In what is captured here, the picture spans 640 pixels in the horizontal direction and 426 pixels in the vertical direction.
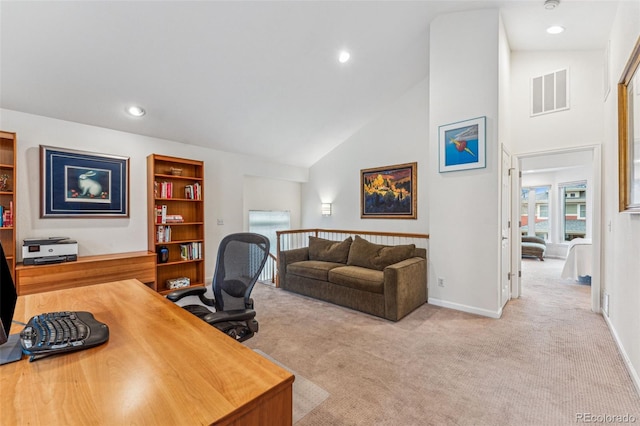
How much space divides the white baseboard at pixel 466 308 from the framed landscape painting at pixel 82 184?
4.23 metres

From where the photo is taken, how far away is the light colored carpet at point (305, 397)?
1734 millimetres

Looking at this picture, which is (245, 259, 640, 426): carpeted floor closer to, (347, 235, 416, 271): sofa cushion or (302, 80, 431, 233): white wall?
(347, 235, 416, 271): sofa cushion

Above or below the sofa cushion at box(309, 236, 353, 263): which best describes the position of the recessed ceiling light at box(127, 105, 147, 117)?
above

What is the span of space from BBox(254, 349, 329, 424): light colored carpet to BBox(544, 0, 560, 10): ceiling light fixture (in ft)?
13.5

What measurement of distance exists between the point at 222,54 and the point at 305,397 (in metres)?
3.31

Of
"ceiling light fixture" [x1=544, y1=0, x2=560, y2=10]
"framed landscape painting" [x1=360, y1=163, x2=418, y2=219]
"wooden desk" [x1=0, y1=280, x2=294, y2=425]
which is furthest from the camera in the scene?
"framed landscape painting" [x1=360, y1=163, x2=418, y2=219]

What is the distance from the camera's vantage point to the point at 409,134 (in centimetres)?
464

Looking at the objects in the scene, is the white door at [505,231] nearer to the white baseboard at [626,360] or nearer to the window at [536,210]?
the white baseboard at [626,360]

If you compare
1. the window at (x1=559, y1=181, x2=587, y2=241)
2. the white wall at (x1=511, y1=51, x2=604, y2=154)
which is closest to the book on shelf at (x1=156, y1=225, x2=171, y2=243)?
the white wall at (x1=511, y1=51, x2=604, y2=154)

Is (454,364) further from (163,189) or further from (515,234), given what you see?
(163,189)

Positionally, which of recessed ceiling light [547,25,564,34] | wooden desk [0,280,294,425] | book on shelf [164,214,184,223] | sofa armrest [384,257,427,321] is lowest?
sofa armrest [384,257,427,321]

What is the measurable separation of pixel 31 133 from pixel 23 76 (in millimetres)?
716

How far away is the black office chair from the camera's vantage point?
2.01 meters

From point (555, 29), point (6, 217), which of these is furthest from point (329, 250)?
point (555, 29)
